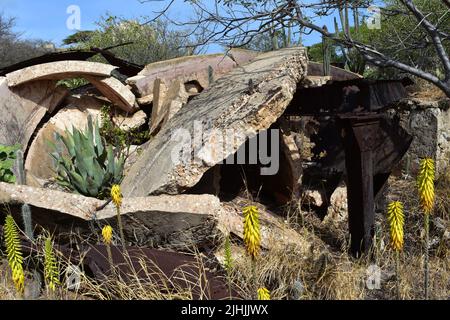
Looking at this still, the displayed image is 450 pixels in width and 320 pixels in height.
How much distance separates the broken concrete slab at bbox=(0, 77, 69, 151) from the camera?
6.47m

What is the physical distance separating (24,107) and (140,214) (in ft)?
12.6

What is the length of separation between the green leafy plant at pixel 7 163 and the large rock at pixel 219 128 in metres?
1.22

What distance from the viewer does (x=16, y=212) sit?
13.2ft

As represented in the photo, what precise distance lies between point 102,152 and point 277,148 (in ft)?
5.89

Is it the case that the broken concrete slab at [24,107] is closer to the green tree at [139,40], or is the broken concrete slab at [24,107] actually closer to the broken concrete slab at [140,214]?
the broken concrete slab at [140,214]

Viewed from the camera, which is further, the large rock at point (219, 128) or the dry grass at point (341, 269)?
the large rock at point (219, 128)

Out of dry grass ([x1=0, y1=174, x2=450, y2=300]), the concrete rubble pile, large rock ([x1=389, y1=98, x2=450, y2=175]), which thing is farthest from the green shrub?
dry grass ([x1=0, y1=174, x2=450, y2=300])

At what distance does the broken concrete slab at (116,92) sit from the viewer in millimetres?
7000

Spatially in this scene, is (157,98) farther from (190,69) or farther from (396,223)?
(396,223)

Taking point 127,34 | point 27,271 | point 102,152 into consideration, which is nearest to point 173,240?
point 27,271

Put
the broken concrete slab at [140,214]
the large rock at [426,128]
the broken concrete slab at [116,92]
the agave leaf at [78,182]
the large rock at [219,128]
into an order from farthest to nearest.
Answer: the broken concrete slab at [116,92], the large rock at [426,128], the agave leaf at [78,182], the large rock at [219,128], the broken concrete slab at [140,214]

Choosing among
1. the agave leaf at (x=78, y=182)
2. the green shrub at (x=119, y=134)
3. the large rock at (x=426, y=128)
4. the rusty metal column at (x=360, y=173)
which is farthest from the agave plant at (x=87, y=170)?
the large rock at (x=426, y=128)

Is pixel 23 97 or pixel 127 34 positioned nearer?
pixel 23 97
